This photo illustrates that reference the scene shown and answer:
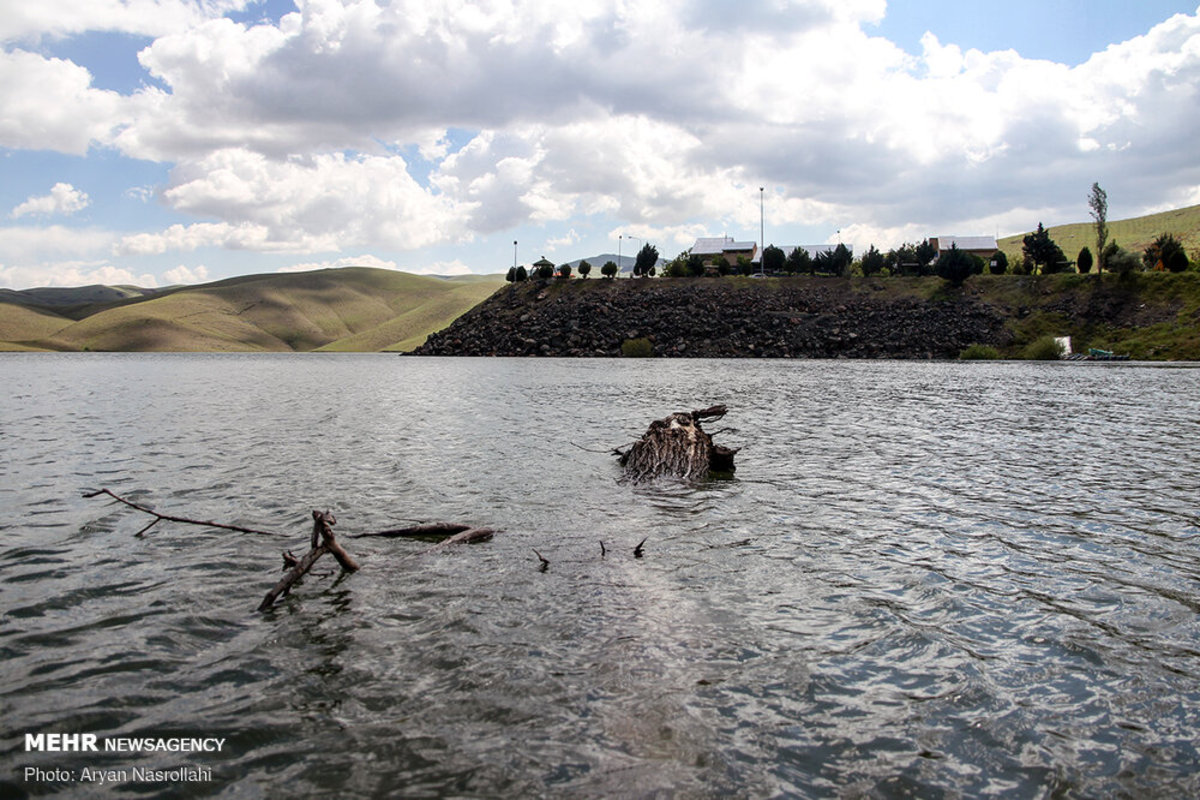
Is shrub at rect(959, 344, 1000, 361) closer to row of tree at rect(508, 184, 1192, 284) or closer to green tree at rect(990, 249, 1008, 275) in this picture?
row of tree at rect(508, 184, 1192, 284)

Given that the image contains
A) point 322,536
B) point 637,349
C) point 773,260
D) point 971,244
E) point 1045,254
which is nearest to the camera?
point 322,536

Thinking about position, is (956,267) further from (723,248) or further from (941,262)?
(723,248)

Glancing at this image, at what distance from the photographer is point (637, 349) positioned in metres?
112

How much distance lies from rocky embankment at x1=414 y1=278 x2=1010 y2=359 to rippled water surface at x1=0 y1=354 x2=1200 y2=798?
90.6 m

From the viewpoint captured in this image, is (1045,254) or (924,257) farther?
(924,257)

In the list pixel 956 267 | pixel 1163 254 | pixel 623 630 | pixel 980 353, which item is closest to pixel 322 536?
pixel 623 630

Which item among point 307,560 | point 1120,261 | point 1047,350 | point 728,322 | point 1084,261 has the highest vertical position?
point 1084,261

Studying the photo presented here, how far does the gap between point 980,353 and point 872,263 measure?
151 feet

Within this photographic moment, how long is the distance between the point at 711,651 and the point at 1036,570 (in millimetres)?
6425

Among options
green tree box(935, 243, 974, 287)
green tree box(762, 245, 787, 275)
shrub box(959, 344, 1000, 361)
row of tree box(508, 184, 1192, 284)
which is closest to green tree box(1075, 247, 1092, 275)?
row of tree box(508, 184, 1192, 284)

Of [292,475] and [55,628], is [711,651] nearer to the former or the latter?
[55,628]

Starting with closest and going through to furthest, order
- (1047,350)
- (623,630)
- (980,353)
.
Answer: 1. (623,630)
2. (1047,350)
3. (980,353)

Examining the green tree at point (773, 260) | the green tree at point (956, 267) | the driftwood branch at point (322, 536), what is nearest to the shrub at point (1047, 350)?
the green tree at point (956, 267)

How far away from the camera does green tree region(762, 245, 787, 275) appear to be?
14500cm
